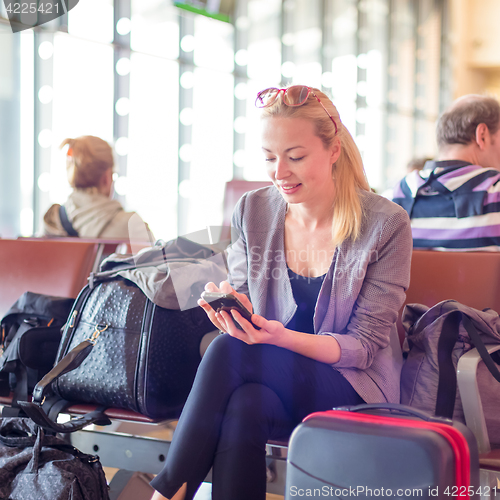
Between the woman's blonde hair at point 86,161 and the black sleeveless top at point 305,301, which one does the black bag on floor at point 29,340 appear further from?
the woman's blonde hair at point 86,161

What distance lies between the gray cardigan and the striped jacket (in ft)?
1.91

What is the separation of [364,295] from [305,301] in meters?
0.16

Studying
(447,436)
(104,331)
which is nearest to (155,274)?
(104,331)

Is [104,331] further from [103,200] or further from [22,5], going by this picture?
[22,5]

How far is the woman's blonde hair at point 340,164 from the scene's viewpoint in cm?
145

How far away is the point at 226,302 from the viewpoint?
123 centimetres

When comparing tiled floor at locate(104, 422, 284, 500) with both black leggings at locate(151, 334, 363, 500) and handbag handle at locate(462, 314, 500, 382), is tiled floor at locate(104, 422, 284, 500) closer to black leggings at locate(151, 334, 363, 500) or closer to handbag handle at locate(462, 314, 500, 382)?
black leggings at locate(151, 334, 363, 500)

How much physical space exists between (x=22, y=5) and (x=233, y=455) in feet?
14.7

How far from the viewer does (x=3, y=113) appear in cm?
452

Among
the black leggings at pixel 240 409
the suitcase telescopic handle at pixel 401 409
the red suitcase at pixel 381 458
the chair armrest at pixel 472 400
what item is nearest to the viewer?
the red suitcase at pixel 381 458

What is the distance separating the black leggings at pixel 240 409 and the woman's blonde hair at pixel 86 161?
167 centimetres

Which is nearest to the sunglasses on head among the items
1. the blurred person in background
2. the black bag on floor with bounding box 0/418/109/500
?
the black bag on floor with bounding box 0/418/109/500

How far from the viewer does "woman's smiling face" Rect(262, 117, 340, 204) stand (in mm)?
1439

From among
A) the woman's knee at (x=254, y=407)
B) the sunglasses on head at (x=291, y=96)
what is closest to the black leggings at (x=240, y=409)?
the woman's knee at (x=254, y=407)
